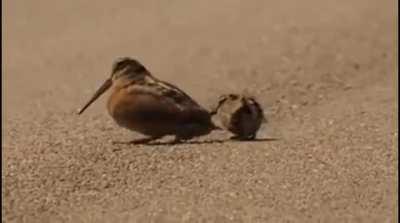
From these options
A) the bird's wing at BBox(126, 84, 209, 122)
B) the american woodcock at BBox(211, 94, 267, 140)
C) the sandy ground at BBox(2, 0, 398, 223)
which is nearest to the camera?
the sandy ground at BBox(2, 0, 398, 223)

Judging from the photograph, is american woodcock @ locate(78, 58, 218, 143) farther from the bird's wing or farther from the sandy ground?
the sandy ground

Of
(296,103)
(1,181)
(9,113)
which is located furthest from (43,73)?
(1,181)

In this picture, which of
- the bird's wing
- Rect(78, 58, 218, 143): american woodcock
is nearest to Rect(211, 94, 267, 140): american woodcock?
Rect(78, 58, 218, 143): american woodcock

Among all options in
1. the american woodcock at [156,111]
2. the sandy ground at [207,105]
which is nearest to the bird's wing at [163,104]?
the american woodcock at [156,111]

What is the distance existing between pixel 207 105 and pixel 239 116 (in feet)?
4.79

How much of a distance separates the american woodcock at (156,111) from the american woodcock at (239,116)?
142 millimetres

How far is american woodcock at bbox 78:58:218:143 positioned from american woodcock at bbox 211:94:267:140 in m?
0.14

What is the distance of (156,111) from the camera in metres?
7.04

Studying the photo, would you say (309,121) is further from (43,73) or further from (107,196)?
(43,73)

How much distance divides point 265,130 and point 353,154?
1.03 meters

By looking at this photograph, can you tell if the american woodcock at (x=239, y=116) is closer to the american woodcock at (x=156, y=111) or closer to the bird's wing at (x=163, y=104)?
the american woodcock at (x=156, y=111)

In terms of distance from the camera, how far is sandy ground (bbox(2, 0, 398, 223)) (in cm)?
593

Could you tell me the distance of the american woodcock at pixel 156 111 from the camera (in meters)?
7.05

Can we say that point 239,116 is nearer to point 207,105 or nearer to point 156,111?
point 156,111
